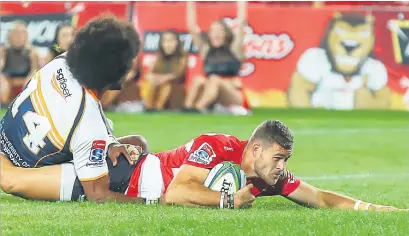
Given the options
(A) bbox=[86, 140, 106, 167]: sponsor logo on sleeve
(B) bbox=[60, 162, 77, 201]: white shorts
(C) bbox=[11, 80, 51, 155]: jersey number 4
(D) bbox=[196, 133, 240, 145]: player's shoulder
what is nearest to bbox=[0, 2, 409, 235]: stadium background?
(B) bbox=[60, 162, 77, 201]: white shorts

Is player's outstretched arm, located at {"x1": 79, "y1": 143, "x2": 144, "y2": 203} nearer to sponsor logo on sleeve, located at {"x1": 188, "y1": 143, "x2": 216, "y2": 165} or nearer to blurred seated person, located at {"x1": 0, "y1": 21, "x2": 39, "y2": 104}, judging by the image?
sponsor logo on sleeve, located at {"x1": 188, "y1": 143, "x2": 216, "y2": 165}

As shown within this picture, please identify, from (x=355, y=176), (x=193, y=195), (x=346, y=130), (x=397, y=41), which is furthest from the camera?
→ (x=397, y=41)

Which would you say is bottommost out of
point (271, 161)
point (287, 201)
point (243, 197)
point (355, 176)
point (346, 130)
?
point (346, 130)

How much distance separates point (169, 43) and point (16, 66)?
3.13 meters

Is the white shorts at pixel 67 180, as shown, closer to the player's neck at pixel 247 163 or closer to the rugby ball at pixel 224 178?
the rugby ball at pixel 224 178

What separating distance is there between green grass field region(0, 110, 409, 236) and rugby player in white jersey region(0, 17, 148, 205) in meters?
0.32

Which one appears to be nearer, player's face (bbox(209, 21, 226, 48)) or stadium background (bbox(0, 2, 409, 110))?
player's face (bbox(209, 21, 226, 48))

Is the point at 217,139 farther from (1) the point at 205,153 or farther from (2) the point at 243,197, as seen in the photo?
(2) the point at 243,197

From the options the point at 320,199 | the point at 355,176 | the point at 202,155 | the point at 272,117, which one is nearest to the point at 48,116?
the point at 202,155

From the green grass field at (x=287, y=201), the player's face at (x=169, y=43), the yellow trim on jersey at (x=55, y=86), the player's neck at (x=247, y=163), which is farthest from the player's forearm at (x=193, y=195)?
the player's face at (x=169, y=43)

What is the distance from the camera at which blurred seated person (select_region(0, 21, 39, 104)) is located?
72.4ft

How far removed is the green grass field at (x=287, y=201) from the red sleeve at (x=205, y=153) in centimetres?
39

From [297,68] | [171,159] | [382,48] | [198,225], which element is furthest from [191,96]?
[198,225]

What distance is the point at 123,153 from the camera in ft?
29.6
